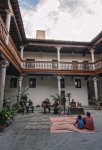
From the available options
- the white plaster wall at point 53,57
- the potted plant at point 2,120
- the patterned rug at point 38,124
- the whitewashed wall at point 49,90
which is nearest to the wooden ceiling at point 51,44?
the white plaster wall at point 53,57

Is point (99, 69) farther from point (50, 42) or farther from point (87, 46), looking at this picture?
point (50, 42)

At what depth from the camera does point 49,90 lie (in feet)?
64.8

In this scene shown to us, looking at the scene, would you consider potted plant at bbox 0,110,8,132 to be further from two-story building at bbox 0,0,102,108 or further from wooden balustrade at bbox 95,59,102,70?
wooden balustrade at bbox 95,59,102,70

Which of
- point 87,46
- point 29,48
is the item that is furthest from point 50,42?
point 87,46

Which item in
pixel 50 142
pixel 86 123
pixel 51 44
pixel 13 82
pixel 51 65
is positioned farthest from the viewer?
pixel 13 82

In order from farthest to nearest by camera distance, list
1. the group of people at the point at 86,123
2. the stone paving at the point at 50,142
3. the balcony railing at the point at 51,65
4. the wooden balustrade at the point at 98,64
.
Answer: the balcony railing at the point at 51,65 → the wooden balustrade at the point at 98,64 → the group of people at the point at 86,123 → the stone paving at the point at 50,142

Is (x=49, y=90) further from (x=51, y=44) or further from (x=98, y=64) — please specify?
(x=98, y=64)

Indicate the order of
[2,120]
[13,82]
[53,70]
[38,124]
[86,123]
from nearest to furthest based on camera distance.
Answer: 1. [2,120]
2. [86,123]
3. [38,124]
4. [53,70]
5. [13,82]

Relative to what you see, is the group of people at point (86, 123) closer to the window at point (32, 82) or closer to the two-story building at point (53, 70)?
the two-story building at point (53, 70)

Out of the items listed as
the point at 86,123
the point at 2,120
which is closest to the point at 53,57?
the point at 86,123

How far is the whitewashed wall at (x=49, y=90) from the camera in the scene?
63.3 feet

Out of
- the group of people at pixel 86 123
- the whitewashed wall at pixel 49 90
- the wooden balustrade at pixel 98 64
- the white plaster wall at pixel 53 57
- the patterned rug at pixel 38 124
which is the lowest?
the patterned rug at pixel 38 124

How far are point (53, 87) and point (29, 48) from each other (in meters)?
5.60

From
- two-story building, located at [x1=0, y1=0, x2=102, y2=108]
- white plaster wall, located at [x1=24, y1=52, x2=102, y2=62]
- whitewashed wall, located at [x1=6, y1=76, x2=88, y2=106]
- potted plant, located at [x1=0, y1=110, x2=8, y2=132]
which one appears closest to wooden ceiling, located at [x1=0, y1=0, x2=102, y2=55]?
two-story building, located at [x1=0, y1=0, x2=102, y2=108]
